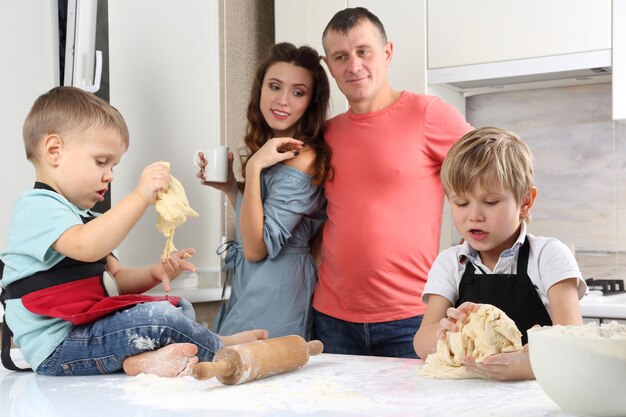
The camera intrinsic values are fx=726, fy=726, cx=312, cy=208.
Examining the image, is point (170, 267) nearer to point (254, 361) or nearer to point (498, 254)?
point (254, 361)

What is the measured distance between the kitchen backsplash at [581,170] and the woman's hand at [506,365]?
165 centimetres

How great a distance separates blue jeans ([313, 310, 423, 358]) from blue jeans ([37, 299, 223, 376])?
29.9 inches

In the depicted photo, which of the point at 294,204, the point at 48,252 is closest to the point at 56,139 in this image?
the point at 48,252

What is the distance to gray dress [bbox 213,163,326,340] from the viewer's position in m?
1.90

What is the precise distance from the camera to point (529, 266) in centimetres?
130

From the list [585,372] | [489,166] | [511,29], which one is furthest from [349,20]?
[585,372]

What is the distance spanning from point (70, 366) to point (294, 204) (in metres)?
0.85

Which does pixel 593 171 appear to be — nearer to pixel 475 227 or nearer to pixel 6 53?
pixel 475 227

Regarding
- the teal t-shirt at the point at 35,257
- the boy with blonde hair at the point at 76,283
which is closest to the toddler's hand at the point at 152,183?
the boy with blonde hair at the point at 76,283

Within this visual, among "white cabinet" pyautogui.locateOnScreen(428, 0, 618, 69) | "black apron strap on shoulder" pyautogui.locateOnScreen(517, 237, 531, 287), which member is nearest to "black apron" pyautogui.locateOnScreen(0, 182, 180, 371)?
"black apron strap on shoulder" pyautogui.locateOnScreen(517, 237, 531, 287)

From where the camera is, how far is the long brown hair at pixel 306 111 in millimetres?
2004

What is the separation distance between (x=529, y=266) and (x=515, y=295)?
0.06 meters

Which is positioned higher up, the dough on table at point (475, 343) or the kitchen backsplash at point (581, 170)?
the kitchen backsplash at point (581, 170)

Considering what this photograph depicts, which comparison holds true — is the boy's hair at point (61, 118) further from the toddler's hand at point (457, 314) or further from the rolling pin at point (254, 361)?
the toddler's hand at point (457, 314)
